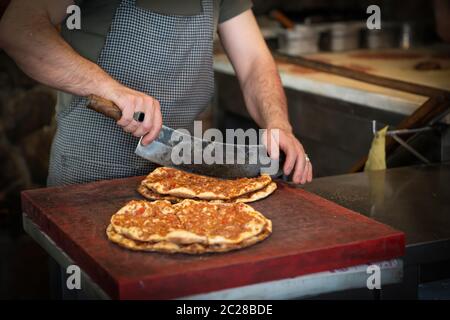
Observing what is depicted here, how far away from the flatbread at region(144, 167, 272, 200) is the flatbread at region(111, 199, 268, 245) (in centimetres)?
15

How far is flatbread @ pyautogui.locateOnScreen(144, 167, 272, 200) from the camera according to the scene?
2496 mm

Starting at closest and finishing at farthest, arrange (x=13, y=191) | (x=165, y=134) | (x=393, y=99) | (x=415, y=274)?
(x=415, y=274)
(x=165, y=134)
(x=393, y=99)
(x=13, y=191)

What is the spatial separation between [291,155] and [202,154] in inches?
12.4

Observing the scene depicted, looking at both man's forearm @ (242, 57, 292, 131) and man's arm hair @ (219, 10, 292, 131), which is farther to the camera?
man's arm hair @ (219, 10, 292, 131)

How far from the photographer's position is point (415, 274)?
2.21 m
